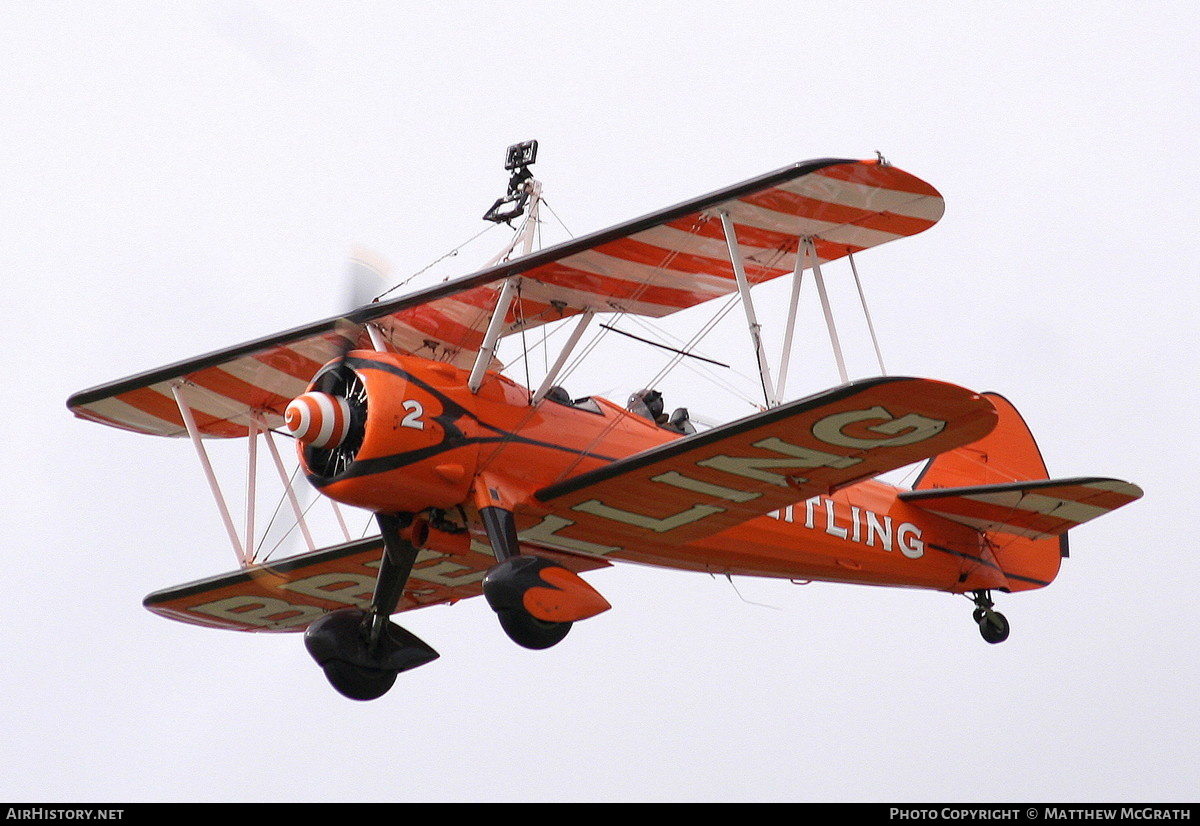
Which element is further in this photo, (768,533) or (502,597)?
(768,533)

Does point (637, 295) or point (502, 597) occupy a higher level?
point (637, 295)

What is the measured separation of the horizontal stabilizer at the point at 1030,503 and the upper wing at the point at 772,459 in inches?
90.0

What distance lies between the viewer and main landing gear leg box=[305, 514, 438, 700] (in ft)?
41.6

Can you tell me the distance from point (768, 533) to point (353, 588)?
3518 mm

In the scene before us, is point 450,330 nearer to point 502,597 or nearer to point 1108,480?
point 502,597

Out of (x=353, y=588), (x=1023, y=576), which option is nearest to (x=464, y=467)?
(x=353, y=588)

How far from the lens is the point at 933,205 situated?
12.1m

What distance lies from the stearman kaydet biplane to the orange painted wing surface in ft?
0.09

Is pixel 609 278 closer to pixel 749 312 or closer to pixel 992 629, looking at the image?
pixel 749 312

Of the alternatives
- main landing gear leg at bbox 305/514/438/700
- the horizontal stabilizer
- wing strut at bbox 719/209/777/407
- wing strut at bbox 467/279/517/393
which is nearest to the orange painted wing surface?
main landing gear leg at bbox 305/514/438/700

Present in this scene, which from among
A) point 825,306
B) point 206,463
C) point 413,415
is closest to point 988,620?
point 825,306

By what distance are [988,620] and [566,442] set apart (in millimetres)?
4799

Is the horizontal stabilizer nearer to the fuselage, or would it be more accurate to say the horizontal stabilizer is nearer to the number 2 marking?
the fuselage

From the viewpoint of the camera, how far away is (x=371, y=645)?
12766 millimetres
